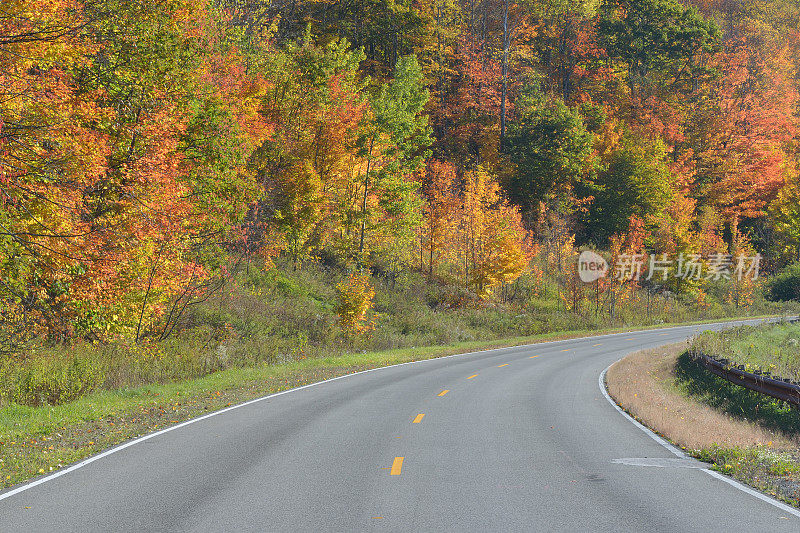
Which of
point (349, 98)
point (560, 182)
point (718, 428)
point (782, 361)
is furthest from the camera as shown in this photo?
point (560, 182)

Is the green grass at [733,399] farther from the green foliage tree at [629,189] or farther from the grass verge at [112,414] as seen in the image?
the green foliage tree at [629,189]

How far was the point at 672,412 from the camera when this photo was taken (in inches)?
575

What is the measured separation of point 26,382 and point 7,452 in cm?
605

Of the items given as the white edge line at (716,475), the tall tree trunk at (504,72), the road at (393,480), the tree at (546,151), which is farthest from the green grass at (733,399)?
the tall tree trunk at (504,72)

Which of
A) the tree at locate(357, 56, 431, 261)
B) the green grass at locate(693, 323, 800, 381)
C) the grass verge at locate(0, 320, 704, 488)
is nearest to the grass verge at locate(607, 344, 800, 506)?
the green grass at locate(693, 323, 800, 381)

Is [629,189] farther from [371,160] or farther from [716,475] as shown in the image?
[716,475]

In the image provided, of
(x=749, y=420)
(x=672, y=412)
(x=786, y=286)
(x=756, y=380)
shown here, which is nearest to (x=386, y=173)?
(x=756, y=380)

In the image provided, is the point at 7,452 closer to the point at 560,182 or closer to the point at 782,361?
the point at 782,361

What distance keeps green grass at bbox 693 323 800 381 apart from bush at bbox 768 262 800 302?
30.9m

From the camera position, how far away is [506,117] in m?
62.5

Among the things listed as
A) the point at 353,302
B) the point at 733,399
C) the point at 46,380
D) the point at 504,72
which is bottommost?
the point at 733,399

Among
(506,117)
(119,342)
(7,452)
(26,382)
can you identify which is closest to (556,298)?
(506,117)

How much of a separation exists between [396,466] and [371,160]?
3376cm

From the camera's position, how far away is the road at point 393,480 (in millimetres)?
6227
